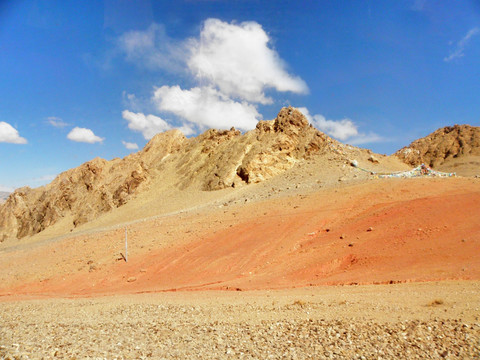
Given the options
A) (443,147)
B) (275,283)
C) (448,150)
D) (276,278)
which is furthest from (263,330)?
(443,147)

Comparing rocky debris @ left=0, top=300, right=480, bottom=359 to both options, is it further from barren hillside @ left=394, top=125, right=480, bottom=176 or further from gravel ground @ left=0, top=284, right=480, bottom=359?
barren hillside @ left=394, top=125, right=480, bottom=176

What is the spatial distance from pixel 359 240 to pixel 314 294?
523 centimetres

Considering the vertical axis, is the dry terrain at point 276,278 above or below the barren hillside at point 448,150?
below

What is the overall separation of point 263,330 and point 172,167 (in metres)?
41.5

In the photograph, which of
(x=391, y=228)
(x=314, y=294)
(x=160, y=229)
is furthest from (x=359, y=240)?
(x=160, y=229)

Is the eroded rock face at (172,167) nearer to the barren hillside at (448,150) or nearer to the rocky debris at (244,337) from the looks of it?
the rocky debris at (244,337)

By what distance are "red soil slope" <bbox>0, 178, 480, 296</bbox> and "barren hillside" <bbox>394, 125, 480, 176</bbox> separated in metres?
45.0

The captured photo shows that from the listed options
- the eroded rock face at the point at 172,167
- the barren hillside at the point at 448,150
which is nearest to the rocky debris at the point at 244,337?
the eroded rock face at the point at 172,167

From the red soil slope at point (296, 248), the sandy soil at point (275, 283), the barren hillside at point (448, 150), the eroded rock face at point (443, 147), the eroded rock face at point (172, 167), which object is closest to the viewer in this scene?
the sandy soil at point (275, 283)

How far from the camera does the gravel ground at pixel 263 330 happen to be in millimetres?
4977

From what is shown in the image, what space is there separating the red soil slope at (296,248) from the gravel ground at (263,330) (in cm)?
273

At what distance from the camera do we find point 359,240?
43.1 ft

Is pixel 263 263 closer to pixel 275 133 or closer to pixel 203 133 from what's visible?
pixel 275 133

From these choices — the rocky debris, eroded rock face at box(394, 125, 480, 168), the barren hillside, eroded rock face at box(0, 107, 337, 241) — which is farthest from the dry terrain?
eroded rock face at box(394, 125, 480, 168)
